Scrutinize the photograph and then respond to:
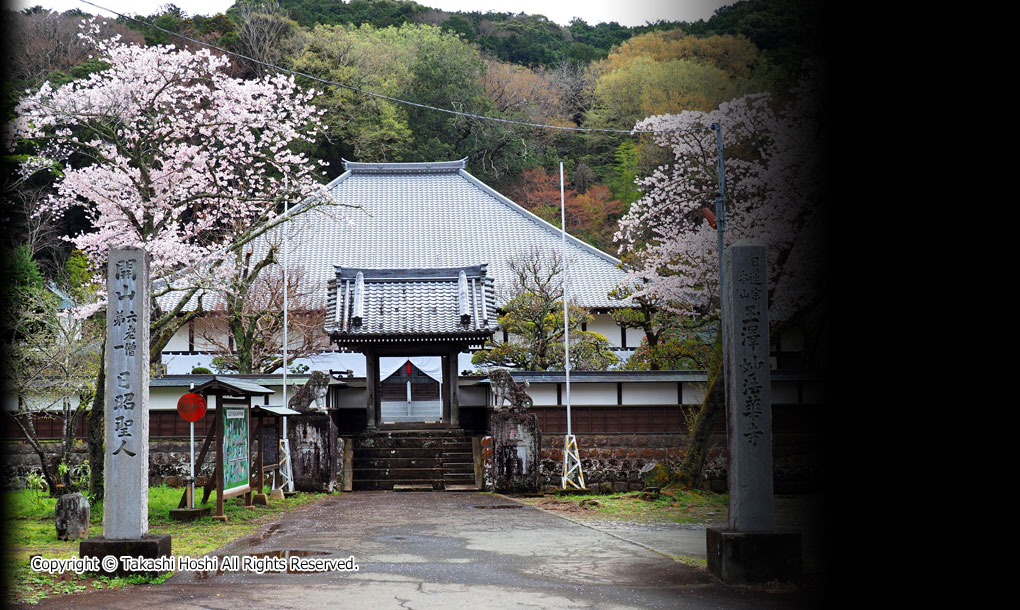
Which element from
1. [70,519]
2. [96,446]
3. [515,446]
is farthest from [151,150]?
[515,446]

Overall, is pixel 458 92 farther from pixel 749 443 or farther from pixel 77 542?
pixel 749 443

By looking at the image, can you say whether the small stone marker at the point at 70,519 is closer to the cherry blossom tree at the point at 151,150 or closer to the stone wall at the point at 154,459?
the cherry blossom tree at the point at 151,150

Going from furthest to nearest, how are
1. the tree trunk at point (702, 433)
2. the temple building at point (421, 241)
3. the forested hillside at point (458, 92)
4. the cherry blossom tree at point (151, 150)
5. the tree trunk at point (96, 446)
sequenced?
the forested hillside at point (458, 92) < the temple building at point (421, 241) < the tree trunk at point (702, 433) < the cherry blossom tree at point (151, 150) < the tree trunk at point (96, 446)

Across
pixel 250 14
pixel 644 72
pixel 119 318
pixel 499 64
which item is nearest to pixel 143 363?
pixel 119 318

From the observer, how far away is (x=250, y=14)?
35.2 meters

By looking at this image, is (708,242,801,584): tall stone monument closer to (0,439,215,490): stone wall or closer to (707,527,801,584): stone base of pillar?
(707,527,801,584): stone base of pillar

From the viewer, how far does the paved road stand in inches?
225

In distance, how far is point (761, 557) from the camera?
20.7 feet

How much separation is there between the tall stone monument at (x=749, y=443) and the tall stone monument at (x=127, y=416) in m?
4.83

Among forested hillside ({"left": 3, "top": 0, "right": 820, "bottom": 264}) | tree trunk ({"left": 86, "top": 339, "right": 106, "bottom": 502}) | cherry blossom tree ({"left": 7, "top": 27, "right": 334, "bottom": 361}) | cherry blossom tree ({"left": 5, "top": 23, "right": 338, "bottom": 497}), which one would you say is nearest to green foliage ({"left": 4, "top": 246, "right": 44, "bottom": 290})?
cherry blossom tree ({"left": 5, "top": 23, "right": 338, "bottom": 497})

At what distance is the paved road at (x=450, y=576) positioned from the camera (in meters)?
5.72

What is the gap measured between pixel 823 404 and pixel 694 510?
9796mm

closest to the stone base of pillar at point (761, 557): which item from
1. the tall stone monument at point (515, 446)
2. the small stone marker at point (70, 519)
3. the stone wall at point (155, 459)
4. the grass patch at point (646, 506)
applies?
the grass patch at point (646, 506)

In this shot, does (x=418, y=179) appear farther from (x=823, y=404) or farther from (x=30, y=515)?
(x=823, y=404)
